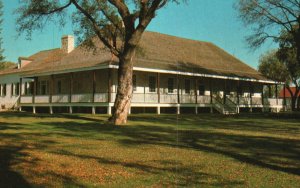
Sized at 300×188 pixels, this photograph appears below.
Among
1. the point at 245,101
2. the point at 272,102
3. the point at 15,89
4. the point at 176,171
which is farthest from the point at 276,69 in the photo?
the point at 176,171

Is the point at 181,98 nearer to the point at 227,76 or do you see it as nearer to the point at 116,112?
the point at 227,76

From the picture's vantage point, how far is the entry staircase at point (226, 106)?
122ft

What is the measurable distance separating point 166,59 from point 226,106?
24.2 feet

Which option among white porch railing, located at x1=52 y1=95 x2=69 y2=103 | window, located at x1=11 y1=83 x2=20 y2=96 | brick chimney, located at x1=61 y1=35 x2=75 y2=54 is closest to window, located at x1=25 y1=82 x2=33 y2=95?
window, located at x1=11 y1=83 x2=20 y2=96

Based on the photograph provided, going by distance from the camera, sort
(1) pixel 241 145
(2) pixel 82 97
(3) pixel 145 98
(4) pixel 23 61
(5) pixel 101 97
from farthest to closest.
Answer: (4) pixel 23 61 → (2) pixel 82 97 → (3) pixel 145 98 → (5) pixel 101 97 → (1) pixel 241 145

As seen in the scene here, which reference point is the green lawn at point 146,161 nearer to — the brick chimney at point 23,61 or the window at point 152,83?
the window at point 152,83

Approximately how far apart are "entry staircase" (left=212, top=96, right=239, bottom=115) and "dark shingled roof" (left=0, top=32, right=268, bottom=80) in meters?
2.62

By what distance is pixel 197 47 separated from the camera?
45.4m

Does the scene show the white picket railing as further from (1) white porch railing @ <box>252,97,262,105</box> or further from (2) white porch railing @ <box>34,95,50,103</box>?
(1) white porch railing @ <box>252,97,262,105</box>

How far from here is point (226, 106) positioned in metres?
37.7

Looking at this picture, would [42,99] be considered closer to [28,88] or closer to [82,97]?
[82,97]

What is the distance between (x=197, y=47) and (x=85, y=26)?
76.9 feet

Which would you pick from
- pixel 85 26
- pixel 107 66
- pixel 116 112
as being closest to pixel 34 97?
pixel 107 66

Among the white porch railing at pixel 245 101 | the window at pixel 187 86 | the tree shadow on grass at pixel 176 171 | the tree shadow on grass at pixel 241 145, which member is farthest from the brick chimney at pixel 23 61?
the tree shadow on grass at pixel 176 171
